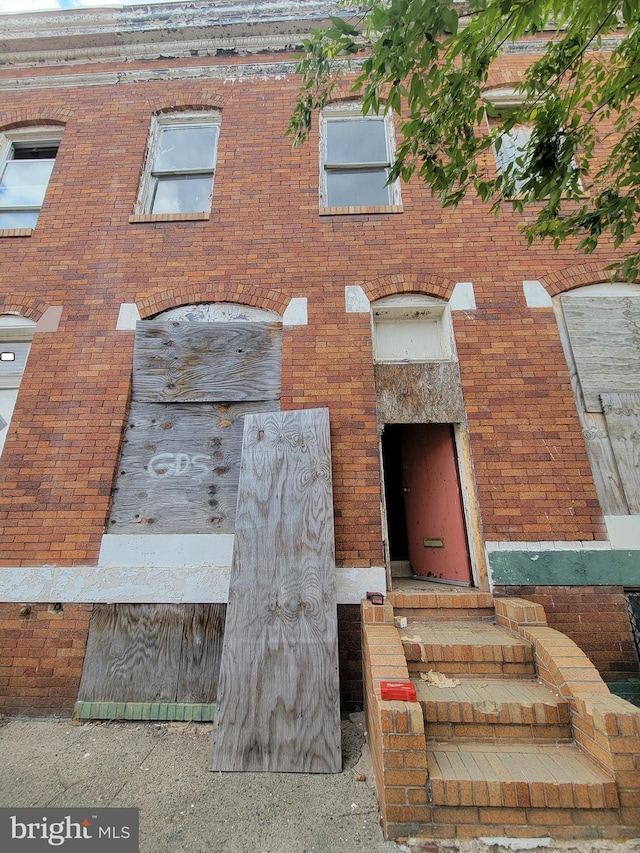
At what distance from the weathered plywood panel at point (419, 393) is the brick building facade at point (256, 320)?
2 cm

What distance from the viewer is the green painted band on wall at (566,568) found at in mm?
3896

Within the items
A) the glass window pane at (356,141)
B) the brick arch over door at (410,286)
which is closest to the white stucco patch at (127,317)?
the brick arch over door at (410,286)

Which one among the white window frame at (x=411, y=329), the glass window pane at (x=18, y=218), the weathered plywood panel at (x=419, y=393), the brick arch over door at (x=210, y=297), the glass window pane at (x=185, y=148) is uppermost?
the glass window pane at (x=185, y=148)

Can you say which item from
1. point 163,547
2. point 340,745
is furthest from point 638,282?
point 163,547

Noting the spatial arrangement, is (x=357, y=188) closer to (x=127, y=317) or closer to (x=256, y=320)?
(x=256, y=320)

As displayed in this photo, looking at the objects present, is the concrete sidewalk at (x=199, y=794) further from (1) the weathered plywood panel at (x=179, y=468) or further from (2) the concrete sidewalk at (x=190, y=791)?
(1) the weathered plywood panel at (x=179, y=468)

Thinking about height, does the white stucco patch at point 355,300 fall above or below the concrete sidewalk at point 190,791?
above

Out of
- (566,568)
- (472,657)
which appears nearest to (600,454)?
(566,568)

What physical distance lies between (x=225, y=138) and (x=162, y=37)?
214cm

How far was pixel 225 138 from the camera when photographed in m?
5.84

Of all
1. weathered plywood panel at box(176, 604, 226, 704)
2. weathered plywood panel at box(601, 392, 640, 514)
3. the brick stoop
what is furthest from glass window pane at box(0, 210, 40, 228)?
weathered plywood panel at box(601, 392, 640, 514)

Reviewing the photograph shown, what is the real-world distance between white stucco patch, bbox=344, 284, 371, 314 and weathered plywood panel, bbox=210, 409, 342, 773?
1396mm

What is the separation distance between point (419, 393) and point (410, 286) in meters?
1.30

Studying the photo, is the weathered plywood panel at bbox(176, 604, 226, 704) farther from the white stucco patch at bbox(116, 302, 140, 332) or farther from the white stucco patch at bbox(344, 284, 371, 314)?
the white stucco patch at bbox(344, 284, 371, 314)
